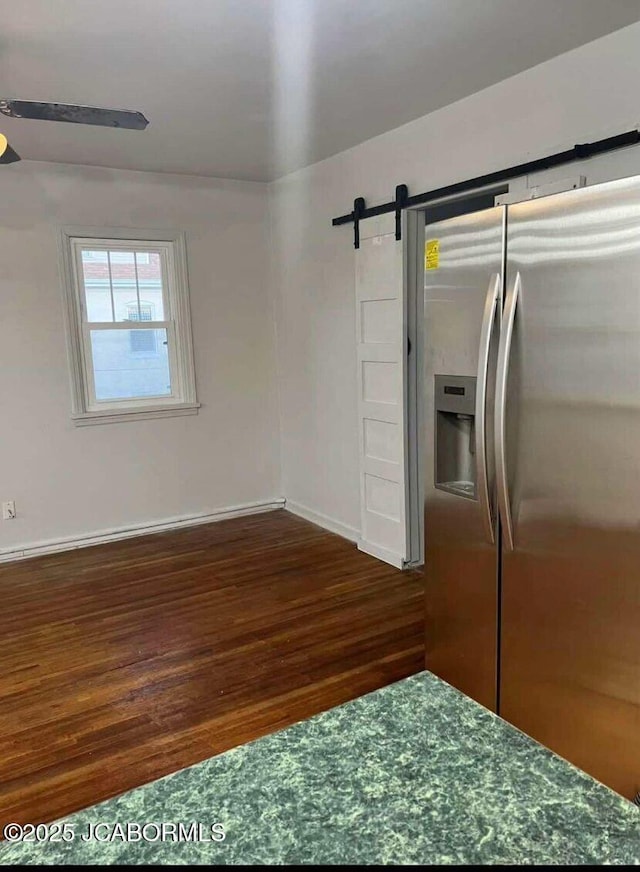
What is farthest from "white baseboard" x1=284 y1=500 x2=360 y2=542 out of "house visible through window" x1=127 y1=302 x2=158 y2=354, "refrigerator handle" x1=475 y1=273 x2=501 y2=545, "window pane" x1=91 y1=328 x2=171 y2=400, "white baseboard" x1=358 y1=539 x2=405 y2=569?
"refrigerator handle" x1=475 y1=273 x2=501 y2=545

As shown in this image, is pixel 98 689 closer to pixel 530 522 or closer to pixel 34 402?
pixel 530 522

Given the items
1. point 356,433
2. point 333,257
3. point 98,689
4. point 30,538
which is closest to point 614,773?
point 98,689

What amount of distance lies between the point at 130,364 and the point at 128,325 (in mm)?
293

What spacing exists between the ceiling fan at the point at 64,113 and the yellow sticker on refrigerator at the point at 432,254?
126 cm

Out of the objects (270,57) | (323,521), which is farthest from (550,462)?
(323,521)

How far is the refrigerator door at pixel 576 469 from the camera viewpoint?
1600 mm

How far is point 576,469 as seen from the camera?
1715 mm

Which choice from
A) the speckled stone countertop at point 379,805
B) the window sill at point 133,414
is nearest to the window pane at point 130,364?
the window sill at point 133,414

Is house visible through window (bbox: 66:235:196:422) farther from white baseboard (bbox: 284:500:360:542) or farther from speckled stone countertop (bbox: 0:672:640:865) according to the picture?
speckled stone countertop (bbox: 0:672:640:865)

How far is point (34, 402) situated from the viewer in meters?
4.43

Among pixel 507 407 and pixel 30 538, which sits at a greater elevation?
pixel 507 407

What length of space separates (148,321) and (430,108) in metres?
2.54

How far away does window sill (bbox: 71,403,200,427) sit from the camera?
15.1ft

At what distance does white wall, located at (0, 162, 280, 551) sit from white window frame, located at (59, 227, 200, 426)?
7 centimetres
